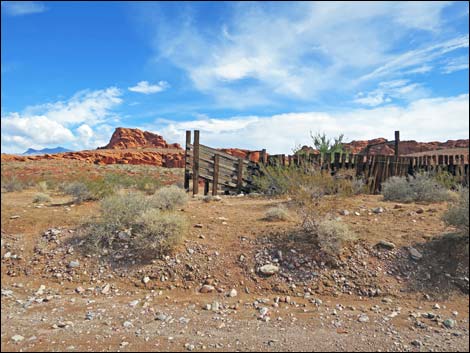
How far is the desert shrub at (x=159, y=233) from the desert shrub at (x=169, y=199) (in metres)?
1.24

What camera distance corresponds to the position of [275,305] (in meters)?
4.40

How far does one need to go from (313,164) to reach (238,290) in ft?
19.8

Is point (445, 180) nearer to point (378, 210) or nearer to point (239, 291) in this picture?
point (378, 210)

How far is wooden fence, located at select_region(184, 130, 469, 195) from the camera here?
34.1 feet

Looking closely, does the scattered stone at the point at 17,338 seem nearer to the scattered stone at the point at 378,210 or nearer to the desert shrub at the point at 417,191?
the scattered stone at the point at 378,210

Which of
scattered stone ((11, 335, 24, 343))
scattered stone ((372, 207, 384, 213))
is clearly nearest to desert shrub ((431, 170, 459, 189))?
scattered stone ((372, 207, 384, 213))

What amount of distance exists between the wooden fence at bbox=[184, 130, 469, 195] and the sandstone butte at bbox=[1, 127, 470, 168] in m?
29.0

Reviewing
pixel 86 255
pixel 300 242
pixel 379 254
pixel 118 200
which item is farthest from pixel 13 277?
pixel 379 254

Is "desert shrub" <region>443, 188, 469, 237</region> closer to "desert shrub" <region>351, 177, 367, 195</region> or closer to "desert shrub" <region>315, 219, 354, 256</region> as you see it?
"desert shrub" <region>315, 219, 354, 256</region>

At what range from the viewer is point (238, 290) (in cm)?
478

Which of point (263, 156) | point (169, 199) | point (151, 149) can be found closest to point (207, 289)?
point (169, 199)

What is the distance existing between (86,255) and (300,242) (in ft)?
10.9

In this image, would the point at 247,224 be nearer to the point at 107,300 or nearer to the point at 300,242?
the point at 300,242

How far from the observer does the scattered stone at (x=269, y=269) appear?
500 cm
